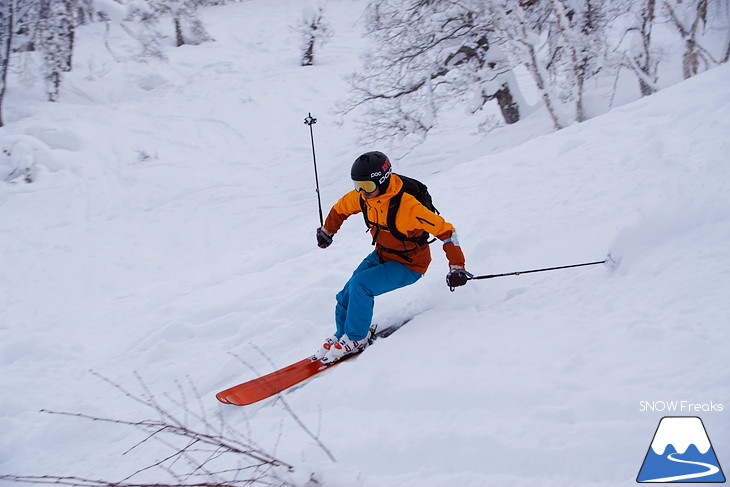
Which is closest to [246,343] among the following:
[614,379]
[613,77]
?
[614,379]

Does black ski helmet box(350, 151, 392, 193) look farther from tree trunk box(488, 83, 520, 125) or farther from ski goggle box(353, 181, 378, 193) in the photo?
tree trunk box(488, 83, 520, 125)

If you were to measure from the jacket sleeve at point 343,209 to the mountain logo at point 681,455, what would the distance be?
2733mm

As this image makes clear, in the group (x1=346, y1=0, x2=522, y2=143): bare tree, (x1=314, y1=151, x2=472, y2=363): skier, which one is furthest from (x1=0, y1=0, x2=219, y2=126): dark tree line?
(x1=314, y1=151, x2=472, y2=363): skier

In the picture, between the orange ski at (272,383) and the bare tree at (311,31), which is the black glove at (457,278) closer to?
the orange ski at (272,383)

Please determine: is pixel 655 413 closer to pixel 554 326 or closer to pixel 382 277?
pixel 554 326

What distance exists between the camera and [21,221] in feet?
30.8

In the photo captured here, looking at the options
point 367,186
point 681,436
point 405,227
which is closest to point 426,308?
point 405,227

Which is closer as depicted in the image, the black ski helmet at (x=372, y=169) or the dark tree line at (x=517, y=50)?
the black ski helmet at (x=372, y=169)

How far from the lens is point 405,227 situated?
3.61 metres

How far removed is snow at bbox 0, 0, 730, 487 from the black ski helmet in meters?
1.29

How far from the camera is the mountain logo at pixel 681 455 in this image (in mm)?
1762

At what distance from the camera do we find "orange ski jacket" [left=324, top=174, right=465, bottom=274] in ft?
11.5

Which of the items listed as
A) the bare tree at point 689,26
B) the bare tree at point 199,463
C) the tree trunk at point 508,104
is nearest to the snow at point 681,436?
the bare tree at point 199,463

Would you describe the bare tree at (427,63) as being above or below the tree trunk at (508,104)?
above
